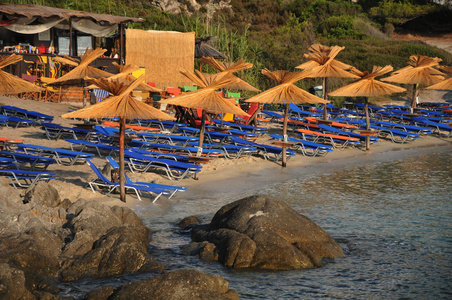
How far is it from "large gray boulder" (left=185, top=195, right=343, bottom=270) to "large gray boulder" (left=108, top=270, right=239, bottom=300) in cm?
137

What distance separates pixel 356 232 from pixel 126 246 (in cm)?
396

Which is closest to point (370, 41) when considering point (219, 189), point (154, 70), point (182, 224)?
point (154, 70)

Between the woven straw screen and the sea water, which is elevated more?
the woven straw screen

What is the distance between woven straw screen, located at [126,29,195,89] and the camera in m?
22.6

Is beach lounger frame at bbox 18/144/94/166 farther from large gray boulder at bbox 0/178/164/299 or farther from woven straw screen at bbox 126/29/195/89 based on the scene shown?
woven straw screen at bbox 126/29/195/89

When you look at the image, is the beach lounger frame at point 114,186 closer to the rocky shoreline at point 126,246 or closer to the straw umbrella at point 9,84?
the rocky shoreline at point 126,246

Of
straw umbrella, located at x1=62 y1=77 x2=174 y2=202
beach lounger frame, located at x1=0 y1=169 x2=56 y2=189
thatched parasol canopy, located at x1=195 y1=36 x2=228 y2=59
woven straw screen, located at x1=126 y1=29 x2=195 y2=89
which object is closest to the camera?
straw umbrella, located at x1=62 y1=77 x2=174 y2=202

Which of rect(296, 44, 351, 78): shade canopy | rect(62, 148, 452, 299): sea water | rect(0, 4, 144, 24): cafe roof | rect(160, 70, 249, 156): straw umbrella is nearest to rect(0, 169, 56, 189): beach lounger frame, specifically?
rect(62, 148, 452, 299): sea water

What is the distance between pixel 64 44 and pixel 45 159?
1448 centimetres

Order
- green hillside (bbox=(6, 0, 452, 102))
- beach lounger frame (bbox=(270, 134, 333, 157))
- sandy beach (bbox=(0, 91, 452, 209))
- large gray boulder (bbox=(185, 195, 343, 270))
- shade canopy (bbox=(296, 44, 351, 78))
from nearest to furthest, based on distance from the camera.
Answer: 1. large gray boulder (bbox=(185, 195, 343, 270))
2. sandy beach (bbox=(0, 91, 452, 209))
3. beach lounger frame (bbox=(270, 134, 333, 157))
4. shade canopy (bbox=(296, 44, 351, 78))
5. green hillside (bbox=(6, 0, 452, 102))

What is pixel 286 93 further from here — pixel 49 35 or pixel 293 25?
pixel 293 25

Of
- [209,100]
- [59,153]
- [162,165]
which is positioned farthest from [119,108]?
[59,153]

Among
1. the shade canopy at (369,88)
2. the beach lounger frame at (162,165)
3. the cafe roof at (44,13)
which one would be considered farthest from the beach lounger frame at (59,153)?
the cafe roof at (44,13)

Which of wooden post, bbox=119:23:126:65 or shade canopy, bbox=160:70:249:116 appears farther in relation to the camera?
wooden post, bbox=119:23:126:65
